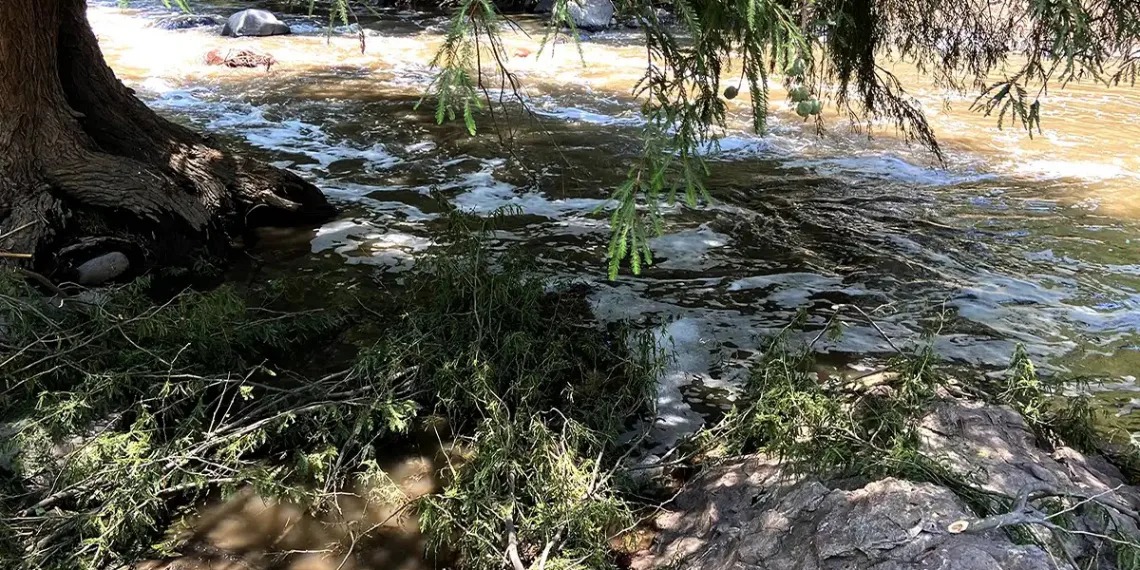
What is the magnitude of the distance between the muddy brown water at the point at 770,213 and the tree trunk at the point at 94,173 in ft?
1.82

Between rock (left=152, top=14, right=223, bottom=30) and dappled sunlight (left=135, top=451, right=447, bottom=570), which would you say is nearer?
dappled sunlight (left=135, top=451, right=447, bottom=570)

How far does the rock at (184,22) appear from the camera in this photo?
643 inches

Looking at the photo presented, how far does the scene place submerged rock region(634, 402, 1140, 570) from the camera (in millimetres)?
2508

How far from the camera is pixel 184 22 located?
54.4 ft

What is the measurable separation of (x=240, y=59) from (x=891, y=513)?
45.2 ft

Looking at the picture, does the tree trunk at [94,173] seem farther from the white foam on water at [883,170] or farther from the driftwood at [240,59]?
the driftwood at [240,59]

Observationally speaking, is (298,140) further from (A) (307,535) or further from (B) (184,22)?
(B) (184,22)

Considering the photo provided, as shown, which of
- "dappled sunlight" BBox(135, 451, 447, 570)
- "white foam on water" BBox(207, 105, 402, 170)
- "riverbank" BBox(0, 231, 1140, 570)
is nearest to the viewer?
"riverbank" BBox(0, 231, 1140, 570)

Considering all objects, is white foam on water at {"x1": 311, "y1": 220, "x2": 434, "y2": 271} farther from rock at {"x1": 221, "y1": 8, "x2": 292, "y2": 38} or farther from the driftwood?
rock at {"x1": 221, "y1": 8, "x2": 292, "y2": 38}

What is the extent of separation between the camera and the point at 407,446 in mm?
4195

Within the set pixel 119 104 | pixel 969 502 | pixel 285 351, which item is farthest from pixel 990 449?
pixel 119 104

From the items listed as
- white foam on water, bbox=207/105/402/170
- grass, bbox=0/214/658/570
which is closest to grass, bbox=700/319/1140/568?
grass, bbox=0/214/658/570

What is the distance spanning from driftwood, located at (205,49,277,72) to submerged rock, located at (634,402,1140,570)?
12.5 metres

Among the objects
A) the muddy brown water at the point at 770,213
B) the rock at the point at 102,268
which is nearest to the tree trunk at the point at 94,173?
the rock at the point at 102,268
